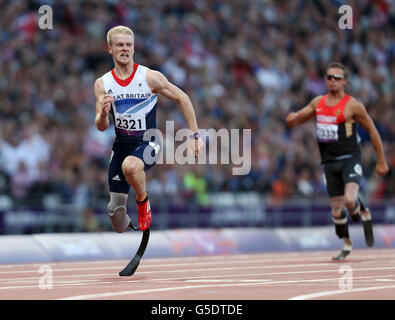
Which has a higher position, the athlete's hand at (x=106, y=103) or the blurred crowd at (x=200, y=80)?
the blurred crowd at (x=200, y=80)

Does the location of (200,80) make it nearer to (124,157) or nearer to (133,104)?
(124,157)

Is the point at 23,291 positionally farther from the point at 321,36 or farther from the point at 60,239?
the point at 321,36

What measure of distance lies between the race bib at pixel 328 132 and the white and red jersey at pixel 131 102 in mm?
4296

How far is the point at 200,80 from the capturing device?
24.1 meters

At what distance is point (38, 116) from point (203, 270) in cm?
807

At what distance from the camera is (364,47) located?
28.6 m

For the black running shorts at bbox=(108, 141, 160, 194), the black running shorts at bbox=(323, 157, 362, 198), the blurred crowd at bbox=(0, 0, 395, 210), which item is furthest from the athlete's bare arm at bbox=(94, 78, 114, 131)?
the blurred crowd at bbox=(0, 0, 395, 210)

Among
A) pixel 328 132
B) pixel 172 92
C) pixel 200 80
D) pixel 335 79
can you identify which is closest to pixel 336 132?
pixel 328 132

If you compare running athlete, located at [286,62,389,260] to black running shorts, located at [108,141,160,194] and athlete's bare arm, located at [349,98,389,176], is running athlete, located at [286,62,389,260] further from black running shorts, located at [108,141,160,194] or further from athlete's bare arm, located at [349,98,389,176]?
black running shorts, located at [108,141,160,194]

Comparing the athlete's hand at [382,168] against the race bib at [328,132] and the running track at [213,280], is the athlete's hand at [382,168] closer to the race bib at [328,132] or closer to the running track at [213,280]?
the race bib at [328,132]

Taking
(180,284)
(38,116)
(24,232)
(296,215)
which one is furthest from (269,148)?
(180,284)

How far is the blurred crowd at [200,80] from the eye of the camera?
62.3 ft

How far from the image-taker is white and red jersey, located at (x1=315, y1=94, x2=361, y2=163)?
48.6 feet

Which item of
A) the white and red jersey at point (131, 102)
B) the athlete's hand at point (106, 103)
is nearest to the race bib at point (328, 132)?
the white and red jersey at point (131, 102)
